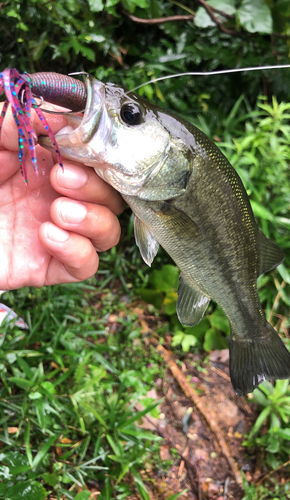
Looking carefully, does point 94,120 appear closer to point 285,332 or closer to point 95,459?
point 95,459

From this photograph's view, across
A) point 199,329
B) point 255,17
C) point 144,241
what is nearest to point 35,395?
point 144,241

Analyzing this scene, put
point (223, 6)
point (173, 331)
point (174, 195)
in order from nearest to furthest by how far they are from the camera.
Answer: point (174, 195)
point (223, 6)
point (173, 331)

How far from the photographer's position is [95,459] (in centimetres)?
202

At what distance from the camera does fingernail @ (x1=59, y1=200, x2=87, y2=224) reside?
1350mm

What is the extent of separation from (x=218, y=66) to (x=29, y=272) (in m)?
3.15

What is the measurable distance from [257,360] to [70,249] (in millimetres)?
1193

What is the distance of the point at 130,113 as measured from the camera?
1.23 meters

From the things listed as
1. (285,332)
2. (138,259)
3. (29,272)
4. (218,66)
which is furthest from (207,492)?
(218,66)

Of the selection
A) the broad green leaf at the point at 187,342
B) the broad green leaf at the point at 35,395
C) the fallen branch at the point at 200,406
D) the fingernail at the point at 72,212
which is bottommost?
the fallen branch at the point at 200,406

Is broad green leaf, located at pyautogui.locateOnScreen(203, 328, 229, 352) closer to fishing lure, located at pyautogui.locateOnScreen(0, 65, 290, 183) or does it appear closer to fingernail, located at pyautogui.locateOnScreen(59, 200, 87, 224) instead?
fingernail, located at pyautogui.locateOnScreen(59, 200, 87, 224)

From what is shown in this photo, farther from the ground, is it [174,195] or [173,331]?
[174,195]

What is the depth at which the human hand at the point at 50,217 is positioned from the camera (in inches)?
51.8

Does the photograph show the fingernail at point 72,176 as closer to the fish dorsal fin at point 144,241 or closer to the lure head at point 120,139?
the lure head at point 120,139

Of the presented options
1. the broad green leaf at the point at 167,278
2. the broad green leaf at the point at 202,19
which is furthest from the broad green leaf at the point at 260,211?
the broad green leaf at the point at 202,19
